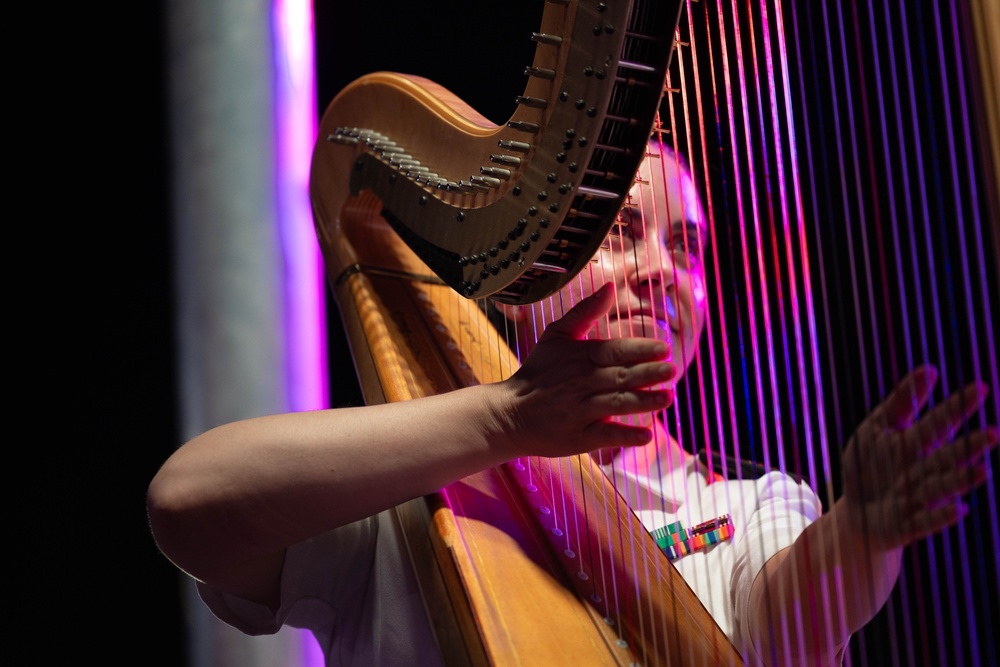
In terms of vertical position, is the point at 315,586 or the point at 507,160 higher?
the point at 507,160

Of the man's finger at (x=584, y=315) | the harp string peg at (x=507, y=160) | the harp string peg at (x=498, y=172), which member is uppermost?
the harp string peg at (x=507, y=160)

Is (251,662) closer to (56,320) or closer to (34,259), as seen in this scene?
(56,320)

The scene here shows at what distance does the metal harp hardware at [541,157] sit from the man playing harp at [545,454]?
0.06 meters

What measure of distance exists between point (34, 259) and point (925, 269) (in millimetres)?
1978

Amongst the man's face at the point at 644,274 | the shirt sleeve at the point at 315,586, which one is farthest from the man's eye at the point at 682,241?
the shirt sleeve at the point at 315,586

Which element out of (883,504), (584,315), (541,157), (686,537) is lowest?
(686,537)

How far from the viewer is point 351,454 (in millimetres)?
871

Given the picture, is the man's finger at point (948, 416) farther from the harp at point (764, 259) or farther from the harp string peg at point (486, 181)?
the harp string peg at point (486, 181)

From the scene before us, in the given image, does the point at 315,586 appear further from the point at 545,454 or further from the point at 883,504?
the point at 883,504

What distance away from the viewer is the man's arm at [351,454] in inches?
33.0

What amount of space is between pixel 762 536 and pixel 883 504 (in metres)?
0.26

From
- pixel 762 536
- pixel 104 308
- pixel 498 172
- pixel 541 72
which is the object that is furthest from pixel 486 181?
pixel 104 308

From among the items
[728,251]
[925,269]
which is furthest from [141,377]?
[925,269]

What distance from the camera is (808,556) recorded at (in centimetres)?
70
